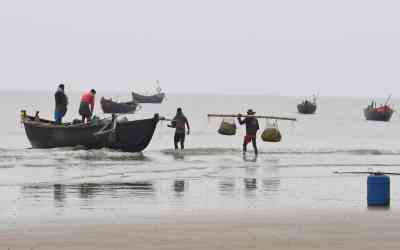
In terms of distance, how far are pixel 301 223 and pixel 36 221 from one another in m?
3.98

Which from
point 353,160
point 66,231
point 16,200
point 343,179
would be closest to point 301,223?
point 66,231

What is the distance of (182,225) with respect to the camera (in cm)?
1416

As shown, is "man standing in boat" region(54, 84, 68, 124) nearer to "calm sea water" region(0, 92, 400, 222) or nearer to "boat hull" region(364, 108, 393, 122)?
"calm sea water" region(0, 92, 400, 222)

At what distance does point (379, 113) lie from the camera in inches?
4754

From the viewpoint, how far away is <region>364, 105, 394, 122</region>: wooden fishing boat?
390 ft

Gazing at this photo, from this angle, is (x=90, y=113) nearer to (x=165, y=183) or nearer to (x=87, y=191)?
(x=165, y=183)

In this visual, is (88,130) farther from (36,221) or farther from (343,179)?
(36,221)

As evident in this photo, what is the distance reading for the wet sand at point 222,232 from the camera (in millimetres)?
12188

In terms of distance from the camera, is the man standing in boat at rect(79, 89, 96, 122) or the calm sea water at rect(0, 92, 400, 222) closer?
the calm sea water at rect(0, 92, 400, 222)

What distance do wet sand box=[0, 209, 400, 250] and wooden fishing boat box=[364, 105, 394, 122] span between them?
4098 inches

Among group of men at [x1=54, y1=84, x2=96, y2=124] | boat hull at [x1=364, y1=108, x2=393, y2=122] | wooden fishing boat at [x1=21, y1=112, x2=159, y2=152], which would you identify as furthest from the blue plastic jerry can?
boat hull at [x1=364, y1=108, x2=393, y2=122]

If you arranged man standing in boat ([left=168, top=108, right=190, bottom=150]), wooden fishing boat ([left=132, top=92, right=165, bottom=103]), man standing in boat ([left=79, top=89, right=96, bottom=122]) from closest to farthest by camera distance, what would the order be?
man standing in boat ([left=79, top=89, right=96, bottom=122]) → man standing in boat ([left=168, top=108, right=190, bottom=150]) → wooden fishing boat ([left=132, top=92, right=165, bottom=103])

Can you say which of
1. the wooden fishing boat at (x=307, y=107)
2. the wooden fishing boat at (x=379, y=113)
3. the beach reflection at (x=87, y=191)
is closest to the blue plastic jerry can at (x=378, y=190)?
the beach reflection at (x=87, y=191)

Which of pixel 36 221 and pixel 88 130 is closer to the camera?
pixel 36 221
